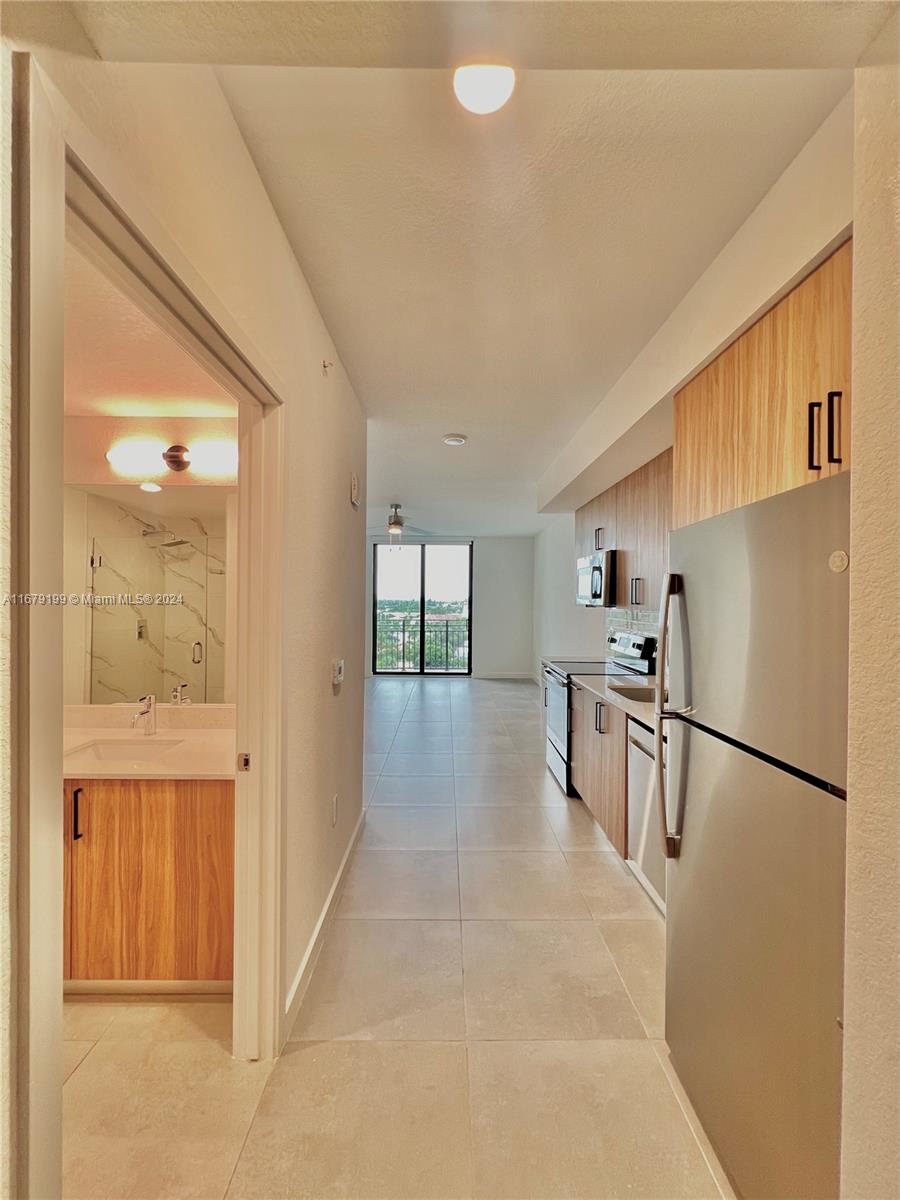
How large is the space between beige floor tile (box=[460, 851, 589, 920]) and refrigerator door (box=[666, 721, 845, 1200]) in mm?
942

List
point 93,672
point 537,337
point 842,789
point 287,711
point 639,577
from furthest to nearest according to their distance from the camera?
point 639,577 → point 93,672 → point 537,337 → point 287,711 → point 842,789

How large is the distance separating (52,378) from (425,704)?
728cm

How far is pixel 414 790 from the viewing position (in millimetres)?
4293

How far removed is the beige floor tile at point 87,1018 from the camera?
6.15 feet

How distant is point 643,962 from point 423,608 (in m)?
8.44

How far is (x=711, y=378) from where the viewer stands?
1.91 m

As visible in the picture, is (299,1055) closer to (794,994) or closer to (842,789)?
(794,994)

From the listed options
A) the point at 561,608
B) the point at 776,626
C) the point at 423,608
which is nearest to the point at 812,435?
the point at 776,626

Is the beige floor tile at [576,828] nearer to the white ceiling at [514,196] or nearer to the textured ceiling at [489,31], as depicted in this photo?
the white ceiling at [514,196]

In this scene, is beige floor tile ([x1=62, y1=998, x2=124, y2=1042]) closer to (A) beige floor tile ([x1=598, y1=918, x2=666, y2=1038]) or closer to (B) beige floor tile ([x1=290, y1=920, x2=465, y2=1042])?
(B) beige floor tile ([x1=290, y1=920, x2=465, y2=1042])

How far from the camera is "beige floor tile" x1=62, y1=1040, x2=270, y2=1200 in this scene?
139 cm

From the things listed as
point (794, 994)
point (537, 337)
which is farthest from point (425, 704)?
point (794, 994)

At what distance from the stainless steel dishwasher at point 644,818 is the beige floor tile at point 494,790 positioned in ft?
3.83

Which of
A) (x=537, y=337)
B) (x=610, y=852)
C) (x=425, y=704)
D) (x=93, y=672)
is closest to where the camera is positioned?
(x=537, y=337)
